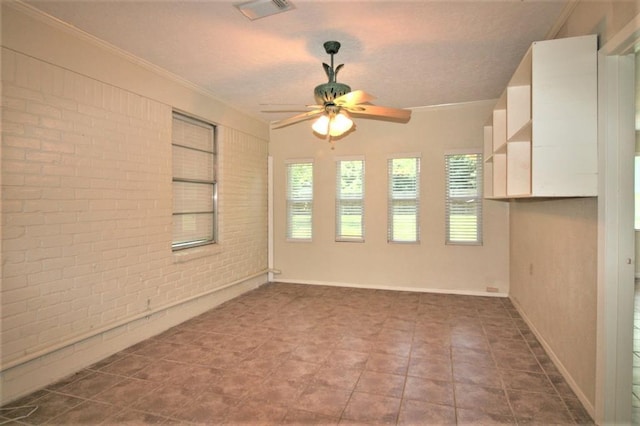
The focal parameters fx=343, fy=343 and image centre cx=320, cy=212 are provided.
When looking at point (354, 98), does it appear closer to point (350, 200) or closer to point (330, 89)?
point (330, 89)

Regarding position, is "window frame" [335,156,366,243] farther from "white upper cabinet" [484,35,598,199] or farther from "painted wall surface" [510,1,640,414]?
"white upper cabinet" [484,35,598,199]

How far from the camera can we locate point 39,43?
102 inches

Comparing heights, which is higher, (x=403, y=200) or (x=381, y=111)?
(x=381, y=111)

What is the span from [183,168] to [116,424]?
275 cm

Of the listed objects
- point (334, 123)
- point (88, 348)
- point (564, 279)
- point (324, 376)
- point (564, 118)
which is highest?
point (334, 123)

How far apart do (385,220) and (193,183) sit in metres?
2.89

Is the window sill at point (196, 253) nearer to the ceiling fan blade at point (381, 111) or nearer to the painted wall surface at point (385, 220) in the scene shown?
the painted wall surface at point (385, 220)

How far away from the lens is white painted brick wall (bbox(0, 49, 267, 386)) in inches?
95.5

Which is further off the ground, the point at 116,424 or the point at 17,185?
the point at 17,185

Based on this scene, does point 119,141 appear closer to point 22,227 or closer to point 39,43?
point 39,43

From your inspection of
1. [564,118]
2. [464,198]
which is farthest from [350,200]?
[564,118]

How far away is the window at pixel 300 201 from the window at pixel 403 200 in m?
1.34

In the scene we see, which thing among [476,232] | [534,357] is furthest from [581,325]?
[476,232]

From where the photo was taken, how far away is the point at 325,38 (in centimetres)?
298
